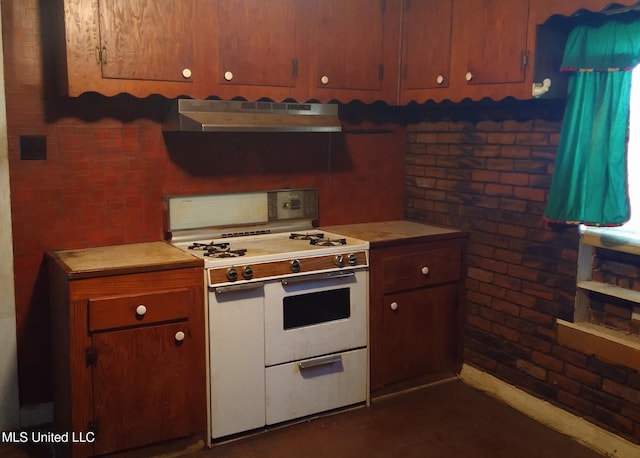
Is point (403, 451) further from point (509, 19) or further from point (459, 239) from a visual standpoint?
point (509, 19)

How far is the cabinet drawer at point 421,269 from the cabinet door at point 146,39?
143 cm

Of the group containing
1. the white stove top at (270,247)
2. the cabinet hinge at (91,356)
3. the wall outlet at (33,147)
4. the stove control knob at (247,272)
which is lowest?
the cabinet hinge at (91,356)

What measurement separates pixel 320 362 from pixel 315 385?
0.40 feet

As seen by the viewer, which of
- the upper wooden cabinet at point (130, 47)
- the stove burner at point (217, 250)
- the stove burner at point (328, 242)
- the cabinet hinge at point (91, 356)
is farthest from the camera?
the stove burner at point (328, 242)

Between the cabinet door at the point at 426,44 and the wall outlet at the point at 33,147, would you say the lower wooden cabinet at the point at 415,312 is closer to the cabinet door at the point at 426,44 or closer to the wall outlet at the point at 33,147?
the cabinet door at the point at 426,44

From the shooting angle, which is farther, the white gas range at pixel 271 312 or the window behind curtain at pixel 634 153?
the white gas range at pixel 271 312

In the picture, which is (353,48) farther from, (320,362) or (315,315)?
(320,362)

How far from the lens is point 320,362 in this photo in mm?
3082

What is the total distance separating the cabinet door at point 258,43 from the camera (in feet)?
9.73

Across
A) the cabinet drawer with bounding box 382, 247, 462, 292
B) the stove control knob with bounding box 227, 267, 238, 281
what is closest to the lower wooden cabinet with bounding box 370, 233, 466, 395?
the cabinet drawer with bounding box 382, 247, 462, 292

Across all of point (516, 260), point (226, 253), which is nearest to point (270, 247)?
point (226, 253)

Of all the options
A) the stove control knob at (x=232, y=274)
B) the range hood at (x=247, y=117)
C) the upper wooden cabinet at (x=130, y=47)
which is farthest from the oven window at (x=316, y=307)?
the upper wooden cabinet at (x=130, y=47)

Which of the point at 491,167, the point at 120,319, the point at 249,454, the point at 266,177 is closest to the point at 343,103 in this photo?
the point at 266,177

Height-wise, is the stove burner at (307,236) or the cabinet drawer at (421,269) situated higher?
the stove burner at (307,236)
